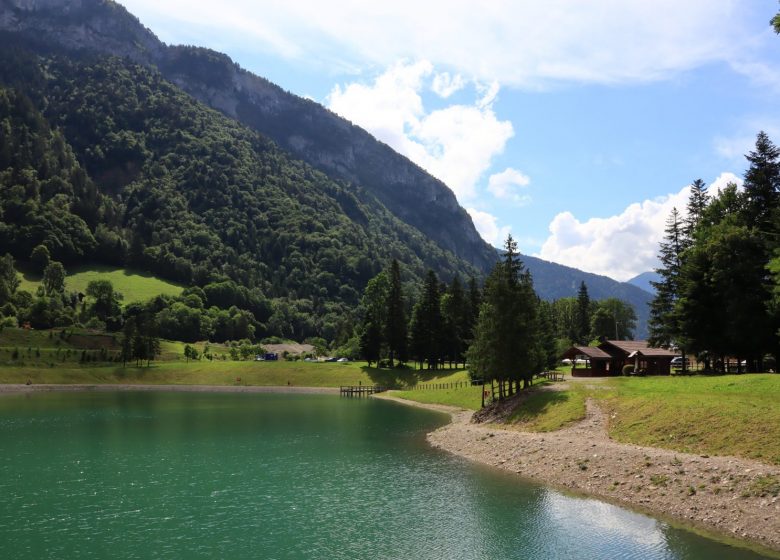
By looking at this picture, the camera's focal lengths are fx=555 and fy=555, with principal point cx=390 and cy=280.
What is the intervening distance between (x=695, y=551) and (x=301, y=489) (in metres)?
24.4

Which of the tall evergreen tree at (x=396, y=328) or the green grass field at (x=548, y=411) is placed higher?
the tall evergreen tree at (x=396, y=328)

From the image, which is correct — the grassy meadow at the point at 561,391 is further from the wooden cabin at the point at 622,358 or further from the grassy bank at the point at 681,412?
the wooden cabin at the point at 622,358

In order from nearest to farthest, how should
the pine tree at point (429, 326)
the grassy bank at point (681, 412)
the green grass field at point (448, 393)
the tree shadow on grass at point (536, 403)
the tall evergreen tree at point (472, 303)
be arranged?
the grassy bank at point (681, 412), the tree shadow on grass at point (536, 403), the green grass field at point (448, 393), the tall evergreen tree at point (472, 303), the pine tree at point (429, 326)

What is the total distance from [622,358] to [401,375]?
5597 centimetres

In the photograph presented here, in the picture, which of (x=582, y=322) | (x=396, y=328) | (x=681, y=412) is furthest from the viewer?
(x=582, y=322)

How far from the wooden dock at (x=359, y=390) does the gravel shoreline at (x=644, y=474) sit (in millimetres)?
66784

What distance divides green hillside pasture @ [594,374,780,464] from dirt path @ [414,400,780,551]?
1512 millimetres

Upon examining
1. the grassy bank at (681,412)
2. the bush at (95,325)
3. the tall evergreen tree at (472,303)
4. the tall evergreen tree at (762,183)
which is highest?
the tall evergreen tree at (762,183)

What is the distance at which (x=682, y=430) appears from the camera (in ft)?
131

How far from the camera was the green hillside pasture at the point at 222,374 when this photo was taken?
5143 inches

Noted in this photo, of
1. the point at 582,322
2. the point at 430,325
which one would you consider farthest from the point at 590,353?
the point at 582,322

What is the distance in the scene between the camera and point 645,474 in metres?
35.5

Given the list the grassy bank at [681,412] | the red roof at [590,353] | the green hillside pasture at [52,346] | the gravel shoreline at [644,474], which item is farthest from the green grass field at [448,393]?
the green hillside pasture at [52,346]

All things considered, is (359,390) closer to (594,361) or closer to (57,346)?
(594,361)
